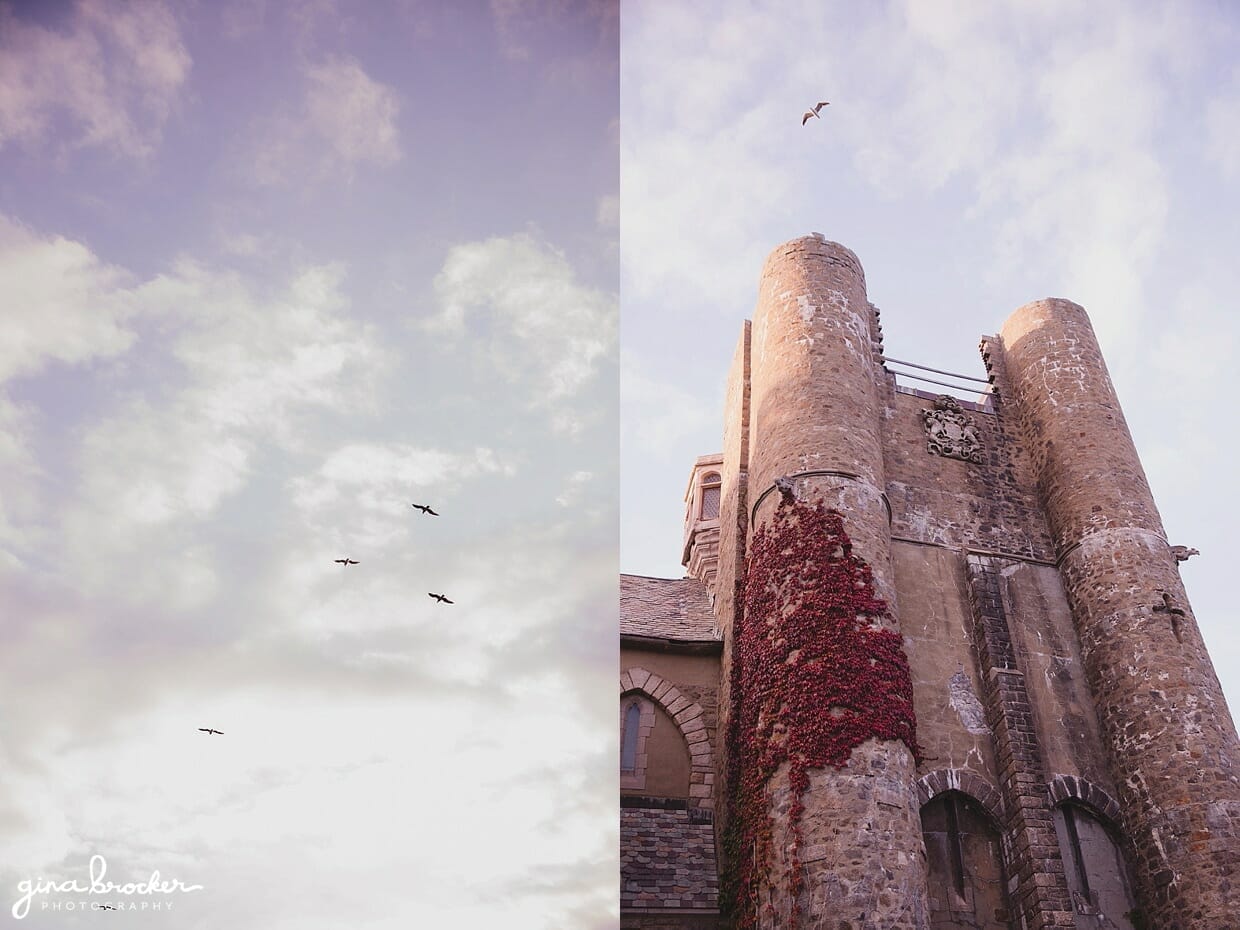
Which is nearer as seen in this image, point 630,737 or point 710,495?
point 630,737

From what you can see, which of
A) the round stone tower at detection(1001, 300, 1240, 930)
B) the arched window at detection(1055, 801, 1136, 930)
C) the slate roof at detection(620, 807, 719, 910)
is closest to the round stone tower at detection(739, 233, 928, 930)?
the slate roof at detection(620, 807, 719, 910)

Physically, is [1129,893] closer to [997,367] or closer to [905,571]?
[905,571]

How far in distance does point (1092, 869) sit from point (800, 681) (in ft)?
22.8

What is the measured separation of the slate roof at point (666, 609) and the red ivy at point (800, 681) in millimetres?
2363

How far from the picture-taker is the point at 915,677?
1955cm

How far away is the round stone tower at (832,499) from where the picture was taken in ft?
49.5

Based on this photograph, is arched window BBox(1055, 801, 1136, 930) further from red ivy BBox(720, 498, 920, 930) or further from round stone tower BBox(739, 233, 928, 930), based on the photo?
round stone tower BBox(739, 233, 928, 930)

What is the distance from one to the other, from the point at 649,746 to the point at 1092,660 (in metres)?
9.99

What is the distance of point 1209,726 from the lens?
18.7 m

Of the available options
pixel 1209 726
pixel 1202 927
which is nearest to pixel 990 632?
pixel 1209 726

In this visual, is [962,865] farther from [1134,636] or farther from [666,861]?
[1134,636]

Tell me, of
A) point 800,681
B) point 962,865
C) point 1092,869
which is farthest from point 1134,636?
point 800,681

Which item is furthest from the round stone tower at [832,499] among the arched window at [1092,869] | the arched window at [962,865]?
the arched window at [1092,869]

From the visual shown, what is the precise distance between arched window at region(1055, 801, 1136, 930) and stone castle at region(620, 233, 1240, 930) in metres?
0.05
